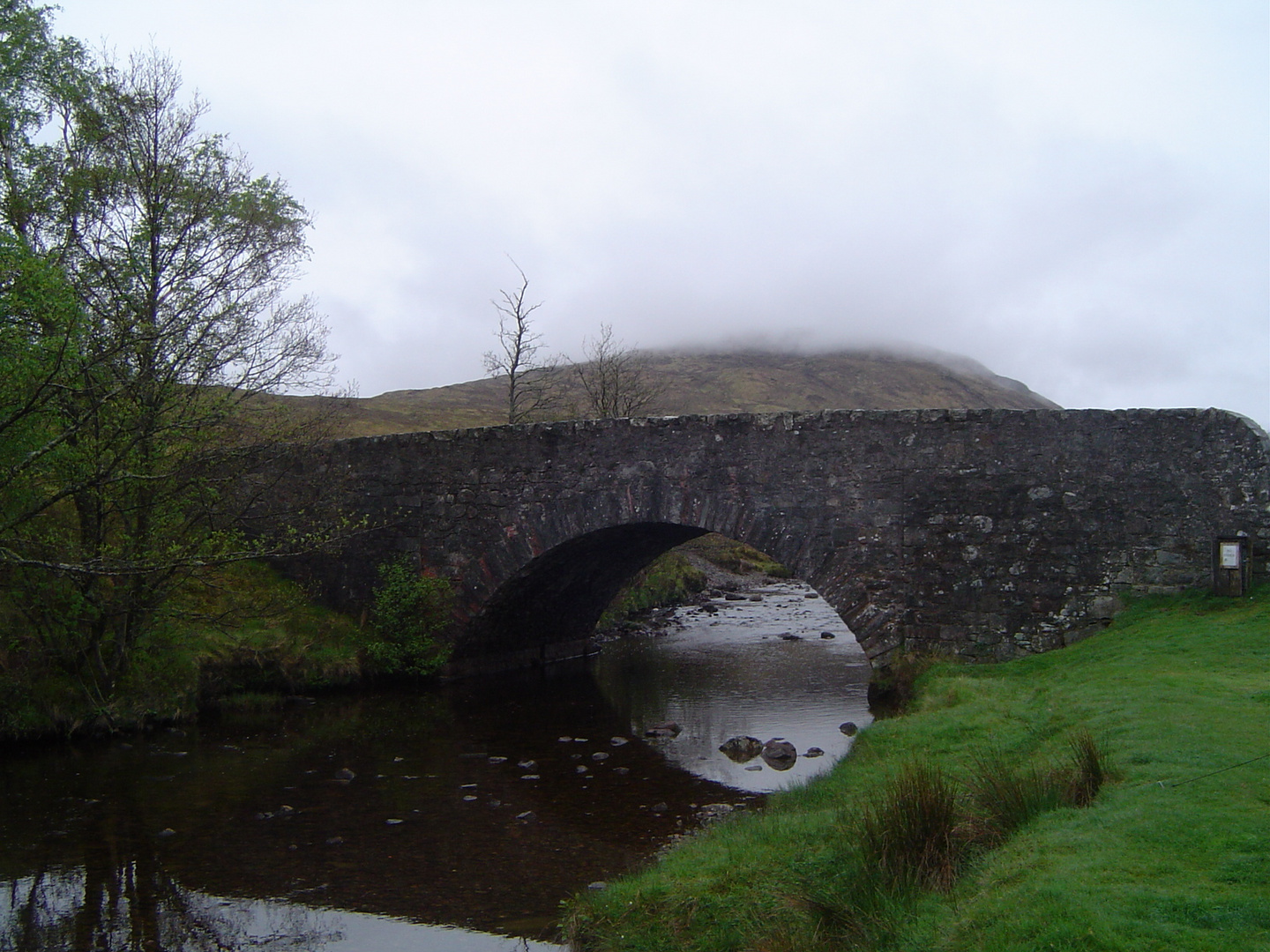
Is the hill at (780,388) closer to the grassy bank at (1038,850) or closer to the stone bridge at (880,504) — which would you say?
the stone bridge at (880,504)

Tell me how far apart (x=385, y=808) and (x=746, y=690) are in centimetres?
684

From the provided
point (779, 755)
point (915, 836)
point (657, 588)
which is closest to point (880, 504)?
point (779, 755)

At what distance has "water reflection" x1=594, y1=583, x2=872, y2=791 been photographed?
1073 cm

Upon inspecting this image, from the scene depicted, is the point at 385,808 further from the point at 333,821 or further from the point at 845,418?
the point at 845,418

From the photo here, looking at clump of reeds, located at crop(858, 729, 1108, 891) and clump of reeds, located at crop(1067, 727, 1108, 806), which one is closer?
clump of reeds, located at crop(858, 729, 1108, 891)

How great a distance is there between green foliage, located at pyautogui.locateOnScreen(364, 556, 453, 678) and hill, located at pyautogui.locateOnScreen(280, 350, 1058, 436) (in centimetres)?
4860

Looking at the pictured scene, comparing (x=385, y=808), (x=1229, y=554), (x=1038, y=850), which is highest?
(x=1229, y=554)

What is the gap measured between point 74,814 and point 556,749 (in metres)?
5.07

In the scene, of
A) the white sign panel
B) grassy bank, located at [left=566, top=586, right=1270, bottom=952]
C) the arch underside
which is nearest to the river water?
grassy bank, located at [left=566, top=586, right=1270, bottom=952]

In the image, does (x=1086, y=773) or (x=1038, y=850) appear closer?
(x=1038, y=850)

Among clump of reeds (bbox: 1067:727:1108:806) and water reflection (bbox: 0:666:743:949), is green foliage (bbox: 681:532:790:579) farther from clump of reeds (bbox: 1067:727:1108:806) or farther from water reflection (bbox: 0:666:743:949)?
clump of reeds (bbox: 1067:727:1108:806)

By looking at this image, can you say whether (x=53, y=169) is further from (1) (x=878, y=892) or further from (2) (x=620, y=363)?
(2) (x=620, y=363)

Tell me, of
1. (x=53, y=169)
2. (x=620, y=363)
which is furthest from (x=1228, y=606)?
(x=620, y=363)

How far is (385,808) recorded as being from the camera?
30.2 ft
